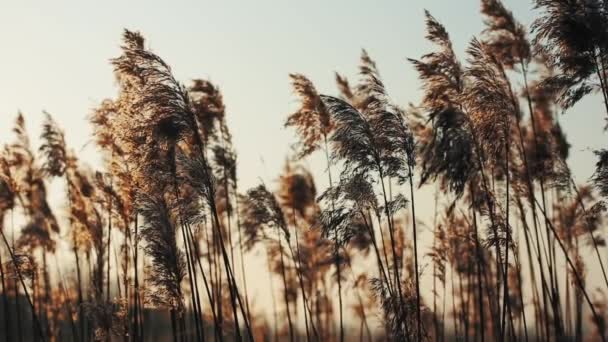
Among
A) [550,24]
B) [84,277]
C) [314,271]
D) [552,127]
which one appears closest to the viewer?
[550,24]

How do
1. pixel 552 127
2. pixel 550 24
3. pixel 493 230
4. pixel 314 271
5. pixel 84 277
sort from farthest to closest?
pixel 314 271
pixel 84 277
pixel 552 127
pixel 493 230
pixel 550 24

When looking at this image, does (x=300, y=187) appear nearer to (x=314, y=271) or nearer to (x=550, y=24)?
(x=314, y=271)

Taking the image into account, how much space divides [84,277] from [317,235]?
5588 millimetres

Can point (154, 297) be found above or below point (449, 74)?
below

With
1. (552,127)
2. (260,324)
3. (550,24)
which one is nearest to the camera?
(550,24)

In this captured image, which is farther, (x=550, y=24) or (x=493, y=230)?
(x=493, y=230)

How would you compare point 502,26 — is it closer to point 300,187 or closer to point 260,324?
point 300,187

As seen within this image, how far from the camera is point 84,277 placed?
60.1ft

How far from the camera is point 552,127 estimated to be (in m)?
15.9

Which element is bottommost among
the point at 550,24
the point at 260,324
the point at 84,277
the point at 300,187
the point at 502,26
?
the point at 260,324

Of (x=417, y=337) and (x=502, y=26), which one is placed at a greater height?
(x=502, y=26)

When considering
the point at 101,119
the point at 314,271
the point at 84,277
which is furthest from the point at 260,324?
the point at 101,119

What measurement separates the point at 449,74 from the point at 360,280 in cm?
871

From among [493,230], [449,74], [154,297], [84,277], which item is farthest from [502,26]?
[84,277]
